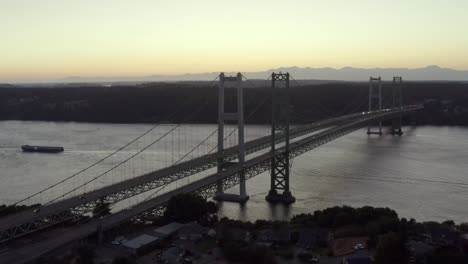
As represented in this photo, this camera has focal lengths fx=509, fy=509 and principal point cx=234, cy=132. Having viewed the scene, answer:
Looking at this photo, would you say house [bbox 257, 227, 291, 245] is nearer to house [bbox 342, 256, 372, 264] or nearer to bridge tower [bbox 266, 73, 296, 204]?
house [bbox 342, 256, 372, 264]

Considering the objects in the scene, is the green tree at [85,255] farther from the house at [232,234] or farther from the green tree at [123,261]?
the house at [232,234]

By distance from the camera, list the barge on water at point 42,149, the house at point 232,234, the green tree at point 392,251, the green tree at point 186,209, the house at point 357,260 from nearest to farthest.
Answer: the green tree at point 392,251, the house at point 357,260, the house at point 232,234, the green tree at point 186,209, the barge on water at point 42,149

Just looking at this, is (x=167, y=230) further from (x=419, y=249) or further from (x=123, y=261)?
(x=419, y=249)

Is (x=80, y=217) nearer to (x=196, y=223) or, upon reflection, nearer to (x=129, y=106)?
(x=196, y=223)

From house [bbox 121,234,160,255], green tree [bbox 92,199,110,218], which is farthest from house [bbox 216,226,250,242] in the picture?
green tree [bbox 92,199,110,218]

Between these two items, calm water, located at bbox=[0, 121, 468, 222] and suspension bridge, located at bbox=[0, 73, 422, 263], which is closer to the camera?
suspension bridge, located at bbox=[0, 73, 422, 263]

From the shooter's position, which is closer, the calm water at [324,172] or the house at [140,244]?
the house at [140,244]

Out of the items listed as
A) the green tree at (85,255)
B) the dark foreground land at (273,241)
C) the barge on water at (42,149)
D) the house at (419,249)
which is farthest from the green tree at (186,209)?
the barge on water at (42,149)
